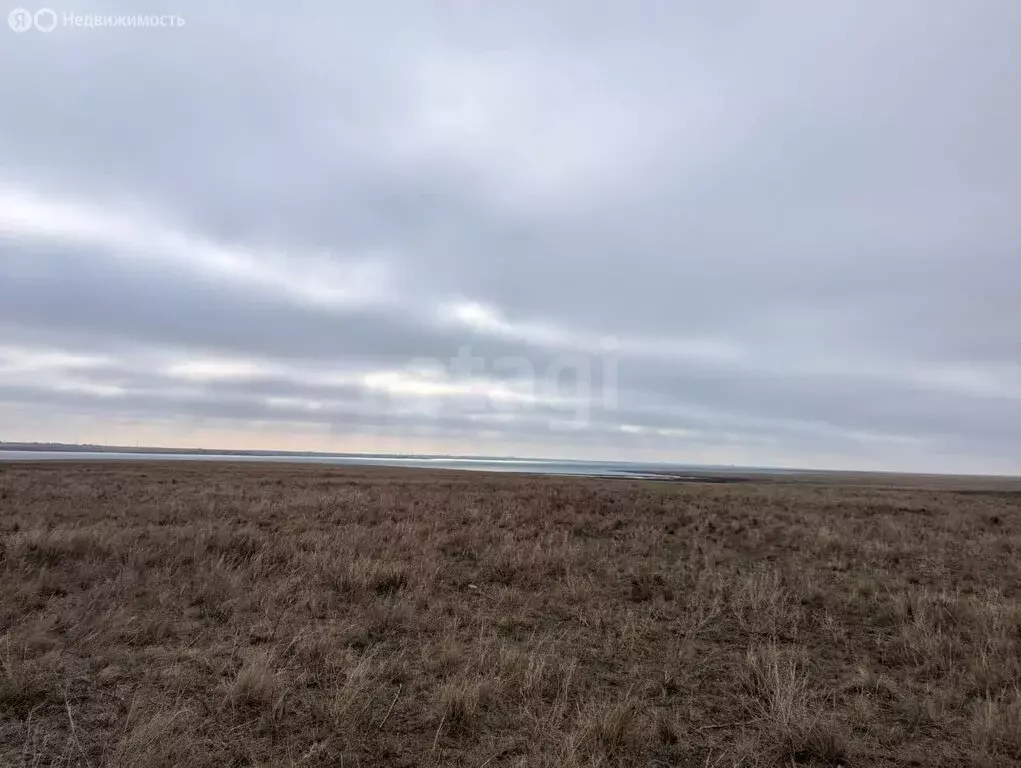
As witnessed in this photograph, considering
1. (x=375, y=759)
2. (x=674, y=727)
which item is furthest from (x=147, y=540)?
(x=674, y=727)

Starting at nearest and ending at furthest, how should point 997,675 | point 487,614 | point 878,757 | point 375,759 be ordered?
point 375,759 < point 878,757 < point 997,675 < point 487,614

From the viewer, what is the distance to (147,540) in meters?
12.0

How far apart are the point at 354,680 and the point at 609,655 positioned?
2954mm

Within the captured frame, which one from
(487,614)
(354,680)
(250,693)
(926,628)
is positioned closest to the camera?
(250,693)

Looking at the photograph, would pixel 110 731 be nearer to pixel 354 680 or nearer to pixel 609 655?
pixel 354 680

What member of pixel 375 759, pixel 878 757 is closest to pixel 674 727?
pixel 878 757

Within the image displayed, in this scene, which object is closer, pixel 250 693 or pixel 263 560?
pixel 250 693

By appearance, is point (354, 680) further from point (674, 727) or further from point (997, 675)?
point (997, 675)

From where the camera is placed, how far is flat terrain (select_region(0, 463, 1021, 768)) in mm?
4844

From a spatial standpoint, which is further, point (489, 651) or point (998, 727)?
point (489, 651)

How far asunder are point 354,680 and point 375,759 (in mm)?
1227

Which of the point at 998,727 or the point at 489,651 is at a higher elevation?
the point at 998,727

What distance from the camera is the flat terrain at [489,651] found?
484cm

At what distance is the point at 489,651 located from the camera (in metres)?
6.82
